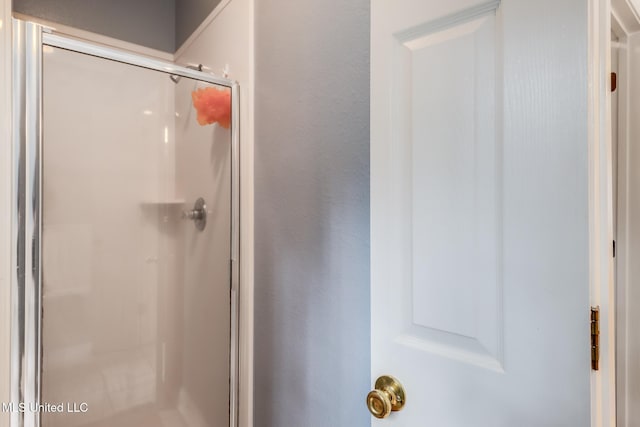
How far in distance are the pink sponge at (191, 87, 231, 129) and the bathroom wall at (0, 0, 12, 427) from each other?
56 centimetres

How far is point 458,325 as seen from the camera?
0.54 metres

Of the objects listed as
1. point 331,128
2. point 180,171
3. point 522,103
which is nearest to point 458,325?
point 522,103

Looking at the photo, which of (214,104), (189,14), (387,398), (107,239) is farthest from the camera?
(189,14)

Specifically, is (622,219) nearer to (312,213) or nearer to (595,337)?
(595,337)

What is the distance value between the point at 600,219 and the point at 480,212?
0.47ft

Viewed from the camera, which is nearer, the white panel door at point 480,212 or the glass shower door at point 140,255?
the white panel door at point 480,212

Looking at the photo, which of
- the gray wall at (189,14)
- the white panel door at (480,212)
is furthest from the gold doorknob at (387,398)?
the gray wall at (189,14)

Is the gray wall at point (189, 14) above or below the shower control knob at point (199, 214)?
above

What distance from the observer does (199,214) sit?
1.47 meters

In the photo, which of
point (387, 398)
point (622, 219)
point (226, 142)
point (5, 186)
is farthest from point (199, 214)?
point (622, 219)

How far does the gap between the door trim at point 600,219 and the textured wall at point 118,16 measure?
7.35 feet

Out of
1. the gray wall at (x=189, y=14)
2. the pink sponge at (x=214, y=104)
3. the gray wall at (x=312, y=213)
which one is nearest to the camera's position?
the gray wall at (x=312, y=213)

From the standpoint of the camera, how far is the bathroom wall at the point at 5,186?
35.9 inches

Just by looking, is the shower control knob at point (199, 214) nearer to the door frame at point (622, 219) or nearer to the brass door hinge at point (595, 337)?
the brass door hinge at point (595, 337)
